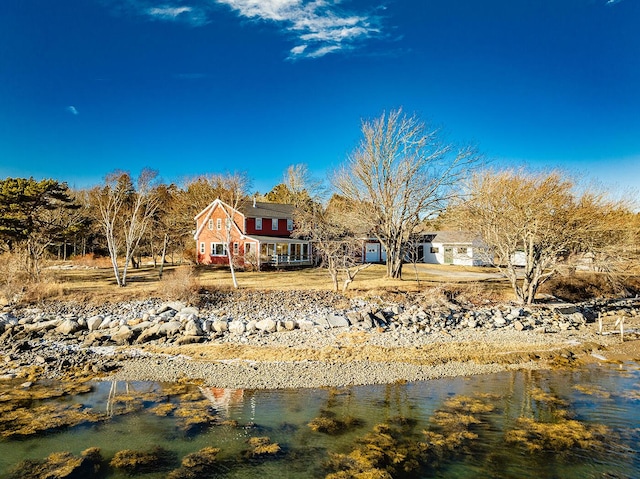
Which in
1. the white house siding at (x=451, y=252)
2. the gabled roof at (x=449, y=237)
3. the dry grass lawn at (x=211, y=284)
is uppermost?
the gabled roof at (x=449, y=237)

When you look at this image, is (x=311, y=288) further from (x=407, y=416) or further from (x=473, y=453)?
(x=473, y=453)

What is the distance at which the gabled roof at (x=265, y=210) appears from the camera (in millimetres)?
35966

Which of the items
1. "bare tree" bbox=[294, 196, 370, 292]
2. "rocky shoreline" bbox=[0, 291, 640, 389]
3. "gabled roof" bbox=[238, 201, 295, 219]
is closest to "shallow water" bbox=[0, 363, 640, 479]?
"rocky shoreline" bbox=[0, 291, 640, 389]

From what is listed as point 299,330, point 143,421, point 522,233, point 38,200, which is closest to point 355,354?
point 299,330

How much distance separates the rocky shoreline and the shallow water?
34.2 inches

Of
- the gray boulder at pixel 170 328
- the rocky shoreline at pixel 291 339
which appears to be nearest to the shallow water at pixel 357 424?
the rocky shoreline at pixel 291 339

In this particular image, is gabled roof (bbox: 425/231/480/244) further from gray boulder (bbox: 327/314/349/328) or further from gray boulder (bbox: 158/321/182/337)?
gray boulder (bbox: 158/321/182/337)

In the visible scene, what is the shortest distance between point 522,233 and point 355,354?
12401 millimetres

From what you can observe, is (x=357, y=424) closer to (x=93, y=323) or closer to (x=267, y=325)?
(x=267, y=325)

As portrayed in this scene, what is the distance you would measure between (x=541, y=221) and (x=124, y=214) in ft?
94.5

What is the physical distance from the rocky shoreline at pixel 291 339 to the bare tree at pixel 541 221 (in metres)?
2.63

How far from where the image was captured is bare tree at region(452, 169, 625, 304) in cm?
2023

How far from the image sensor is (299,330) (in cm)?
1666

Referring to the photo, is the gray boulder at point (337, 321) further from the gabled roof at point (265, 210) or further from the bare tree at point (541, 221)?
the gabled roof at point (265, 210)
